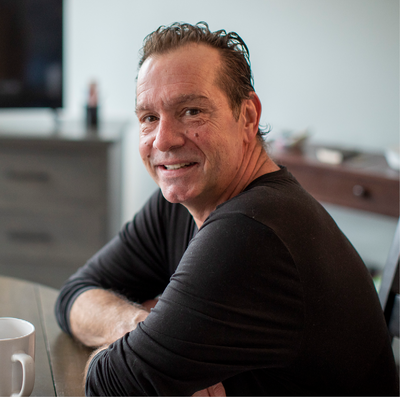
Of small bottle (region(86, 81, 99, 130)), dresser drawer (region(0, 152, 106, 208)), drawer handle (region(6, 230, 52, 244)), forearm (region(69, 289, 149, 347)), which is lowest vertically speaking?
drawer handle (region(6, 230, 52, 244))

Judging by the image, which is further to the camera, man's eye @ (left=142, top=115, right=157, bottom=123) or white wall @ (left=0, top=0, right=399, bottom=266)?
white wall @ (left=0, top=0, right=399, bottom=266)

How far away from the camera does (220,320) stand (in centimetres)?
76

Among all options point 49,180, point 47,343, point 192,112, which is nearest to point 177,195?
point 192,112

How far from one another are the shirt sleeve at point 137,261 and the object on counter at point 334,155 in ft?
4.20

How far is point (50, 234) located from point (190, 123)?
1.88 meters

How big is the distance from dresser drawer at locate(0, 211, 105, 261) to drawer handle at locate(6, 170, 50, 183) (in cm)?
18

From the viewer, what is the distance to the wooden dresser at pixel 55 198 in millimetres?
2510

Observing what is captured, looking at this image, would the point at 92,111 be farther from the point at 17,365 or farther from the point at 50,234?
the point at 17,365

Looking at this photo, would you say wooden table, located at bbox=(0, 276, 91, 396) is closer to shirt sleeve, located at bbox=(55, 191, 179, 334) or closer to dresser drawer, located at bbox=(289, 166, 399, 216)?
shirt sleeve, located at bbox=(55, 191, 179, 334)

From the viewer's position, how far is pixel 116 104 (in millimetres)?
3396

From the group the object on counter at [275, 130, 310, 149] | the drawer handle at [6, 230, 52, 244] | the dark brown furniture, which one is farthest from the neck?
the drawer handle at [6, 230, 52, 244]

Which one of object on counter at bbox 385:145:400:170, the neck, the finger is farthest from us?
object on counter at bbox 385:145:400:170

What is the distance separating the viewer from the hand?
0.83m

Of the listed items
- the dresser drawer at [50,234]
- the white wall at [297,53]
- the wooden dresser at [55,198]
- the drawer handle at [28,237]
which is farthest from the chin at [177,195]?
the white wall at [297,53]
